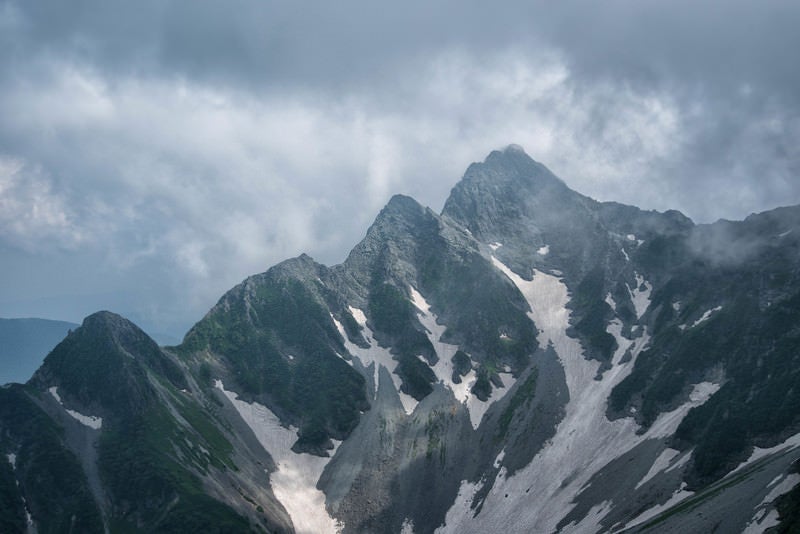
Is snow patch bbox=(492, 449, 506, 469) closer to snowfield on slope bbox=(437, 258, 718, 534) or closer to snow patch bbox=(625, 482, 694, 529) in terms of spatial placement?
snowfield on slope bbox=(437, 258, 718, 534)

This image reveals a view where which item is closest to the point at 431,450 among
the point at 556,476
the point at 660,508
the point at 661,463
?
the point at 556,476

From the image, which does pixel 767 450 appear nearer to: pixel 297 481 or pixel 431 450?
pixel 431 450

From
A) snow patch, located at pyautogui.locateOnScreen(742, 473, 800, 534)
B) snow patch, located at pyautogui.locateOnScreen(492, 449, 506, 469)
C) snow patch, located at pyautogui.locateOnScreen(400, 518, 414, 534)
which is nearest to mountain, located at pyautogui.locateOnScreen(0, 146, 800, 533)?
snow patch, located at pyautogui.locateOnScreen(492, 449, 506, 469)

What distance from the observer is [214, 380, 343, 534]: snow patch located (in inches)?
6348

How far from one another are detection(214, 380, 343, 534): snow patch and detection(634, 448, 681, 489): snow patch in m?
82.3

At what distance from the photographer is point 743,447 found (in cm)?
12962

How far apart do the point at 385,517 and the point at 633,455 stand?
7015 centimetres


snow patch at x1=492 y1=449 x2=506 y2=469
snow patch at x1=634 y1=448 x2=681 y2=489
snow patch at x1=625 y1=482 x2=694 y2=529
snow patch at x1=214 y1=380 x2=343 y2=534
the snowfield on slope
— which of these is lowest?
snow patch at x1=625 y1=482 x2=694 y2=529

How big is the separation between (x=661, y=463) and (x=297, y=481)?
10471 cm

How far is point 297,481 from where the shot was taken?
17800 centimetres

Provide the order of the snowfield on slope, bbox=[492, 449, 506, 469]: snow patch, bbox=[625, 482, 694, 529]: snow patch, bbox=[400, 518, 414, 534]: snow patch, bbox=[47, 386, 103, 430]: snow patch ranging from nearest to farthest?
bbox=[625, 482, 694, 529]: snow patch → the snowfield on slope → bbox=[400, 518, 414, 534]: snow patch → bbox=[47, 386, 103, 430]: snow patch → bbox=[492, 449, 506, 469]: snow patch

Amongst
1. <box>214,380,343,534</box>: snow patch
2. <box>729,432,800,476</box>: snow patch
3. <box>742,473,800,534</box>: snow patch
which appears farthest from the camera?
<box>214,380,343,534</box>: snow patch

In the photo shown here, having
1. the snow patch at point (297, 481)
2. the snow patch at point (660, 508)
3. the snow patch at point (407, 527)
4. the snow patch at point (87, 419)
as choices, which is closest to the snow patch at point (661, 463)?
the snow patch at point (660, 508)

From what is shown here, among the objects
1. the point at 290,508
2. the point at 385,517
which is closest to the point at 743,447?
the point at 385,517
